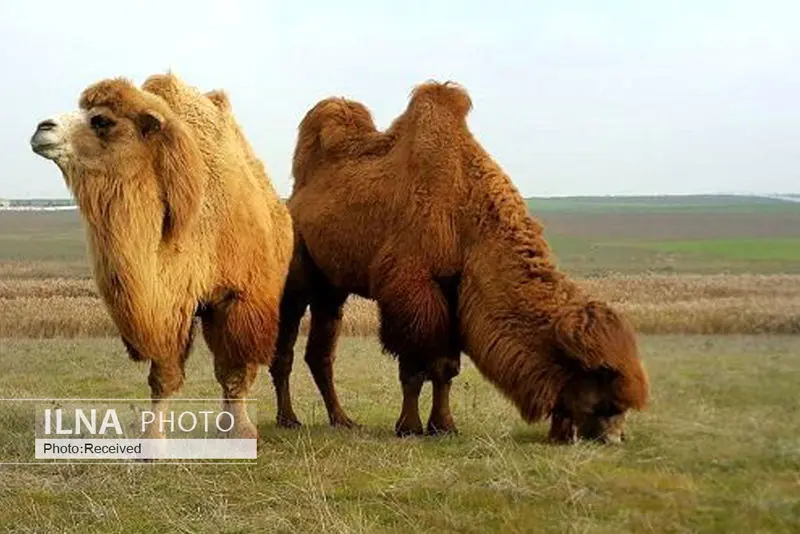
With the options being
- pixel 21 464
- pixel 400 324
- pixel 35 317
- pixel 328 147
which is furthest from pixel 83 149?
pixel 35 317

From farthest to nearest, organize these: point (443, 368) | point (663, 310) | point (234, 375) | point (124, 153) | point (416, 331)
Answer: point (663, 310) < point (443, 368) < point (416, 331) < point (234, 375) < point (124, 153)

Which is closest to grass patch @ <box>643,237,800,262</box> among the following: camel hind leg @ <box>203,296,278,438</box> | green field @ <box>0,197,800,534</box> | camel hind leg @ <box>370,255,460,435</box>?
green field @ <box>0,197,800,534</box>

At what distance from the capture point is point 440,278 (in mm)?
8688

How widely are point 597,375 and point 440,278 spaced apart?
1865 mm

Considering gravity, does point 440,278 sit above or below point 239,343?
above

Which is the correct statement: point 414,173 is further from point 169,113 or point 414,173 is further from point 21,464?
point 21,464

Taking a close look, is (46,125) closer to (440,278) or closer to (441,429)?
(440,278)

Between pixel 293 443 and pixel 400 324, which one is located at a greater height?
pixel 400 324

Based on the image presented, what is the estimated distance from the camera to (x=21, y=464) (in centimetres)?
749

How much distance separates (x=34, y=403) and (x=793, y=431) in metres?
7.98

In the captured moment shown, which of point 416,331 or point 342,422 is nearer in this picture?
point 416,331

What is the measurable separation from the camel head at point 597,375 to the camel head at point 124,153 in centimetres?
323

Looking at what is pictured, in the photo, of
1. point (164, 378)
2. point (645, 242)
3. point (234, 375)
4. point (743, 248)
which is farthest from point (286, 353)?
point (645, 242)

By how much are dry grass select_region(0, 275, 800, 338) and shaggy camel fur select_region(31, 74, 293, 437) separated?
7303mm
